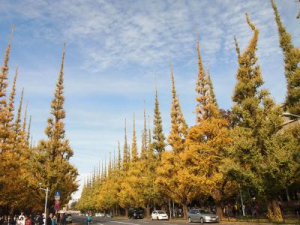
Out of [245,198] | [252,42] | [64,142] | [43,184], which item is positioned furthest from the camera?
[245,198]

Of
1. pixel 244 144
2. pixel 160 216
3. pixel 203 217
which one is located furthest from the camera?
pixel 160 216

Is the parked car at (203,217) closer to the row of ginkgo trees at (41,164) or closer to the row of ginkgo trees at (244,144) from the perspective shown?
the row of ginkgo trees at (244,144)

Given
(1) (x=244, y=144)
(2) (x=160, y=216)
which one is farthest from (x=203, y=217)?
(2) (x=160, y=216)

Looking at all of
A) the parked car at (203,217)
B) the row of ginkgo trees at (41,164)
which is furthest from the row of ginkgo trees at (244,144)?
the row of ginkgo trees at (41,164)

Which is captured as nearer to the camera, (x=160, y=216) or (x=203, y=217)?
(x=203, y=217)

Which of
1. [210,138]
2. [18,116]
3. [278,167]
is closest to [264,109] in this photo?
[278,167]

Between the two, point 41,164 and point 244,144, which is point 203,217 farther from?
point 41,164

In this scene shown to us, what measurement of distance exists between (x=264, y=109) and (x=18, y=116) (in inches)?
1337

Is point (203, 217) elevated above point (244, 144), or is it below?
below

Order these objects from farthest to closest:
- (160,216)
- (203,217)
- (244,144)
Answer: (160,216) < (203,217) < (244,144)

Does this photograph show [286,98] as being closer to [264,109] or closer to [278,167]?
[264,109]

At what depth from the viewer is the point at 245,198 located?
35.5 metres

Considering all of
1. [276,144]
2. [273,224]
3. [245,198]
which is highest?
[276,144]

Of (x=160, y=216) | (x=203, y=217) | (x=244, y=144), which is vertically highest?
(x=244, y=144)
